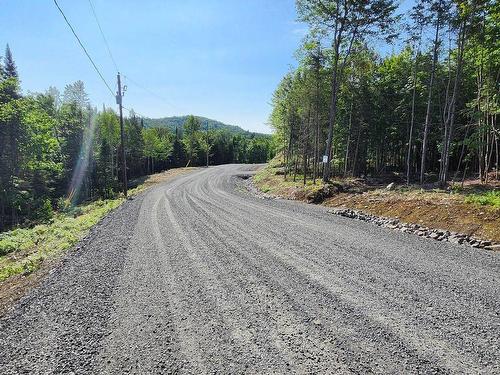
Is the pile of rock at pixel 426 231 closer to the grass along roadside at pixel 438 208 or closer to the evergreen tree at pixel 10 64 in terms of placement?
the grass along roadside at pixel 438 208

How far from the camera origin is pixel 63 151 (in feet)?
138

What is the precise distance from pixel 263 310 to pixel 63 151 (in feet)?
150

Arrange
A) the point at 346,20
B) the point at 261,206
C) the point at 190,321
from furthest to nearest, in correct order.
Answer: the point at 346,20
the point at 261,206
the point at 190,321

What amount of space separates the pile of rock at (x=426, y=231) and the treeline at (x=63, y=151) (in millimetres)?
21355

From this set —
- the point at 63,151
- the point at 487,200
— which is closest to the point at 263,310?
the point at 487,200

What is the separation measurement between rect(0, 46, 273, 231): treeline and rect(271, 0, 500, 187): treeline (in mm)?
18887

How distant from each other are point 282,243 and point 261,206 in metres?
6.79

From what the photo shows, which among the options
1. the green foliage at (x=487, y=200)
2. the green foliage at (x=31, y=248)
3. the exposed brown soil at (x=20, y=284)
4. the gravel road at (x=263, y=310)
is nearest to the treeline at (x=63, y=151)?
the green foliage at (x=31, y=248)

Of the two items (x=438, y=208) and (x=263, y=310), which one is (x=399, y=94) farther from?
(x=263, y=310)

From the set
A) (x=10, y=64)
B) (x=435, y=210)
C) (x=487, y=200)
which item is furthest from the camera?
(x=10, y=64)

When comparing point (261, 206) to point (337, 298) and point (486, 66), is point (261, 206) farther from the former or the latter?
point (486, 66)

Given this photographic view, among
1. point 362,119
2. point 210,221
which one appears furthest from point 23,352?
point 362,119

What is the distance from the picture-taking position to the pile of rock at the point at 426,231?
8031 mm

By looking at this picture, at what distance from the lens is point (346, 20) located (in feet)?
60.7
